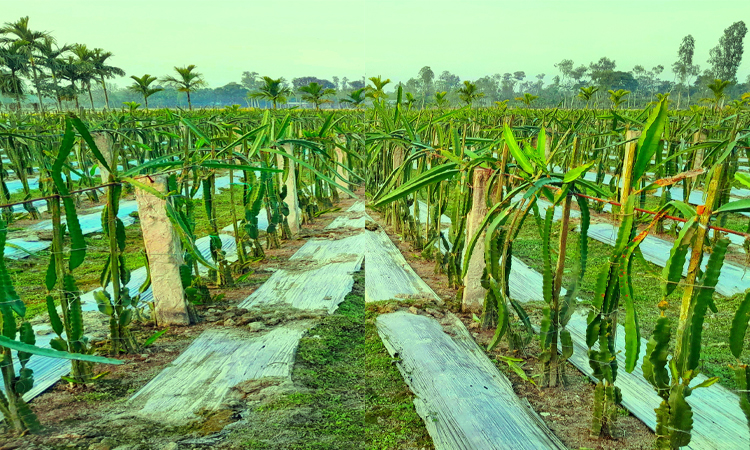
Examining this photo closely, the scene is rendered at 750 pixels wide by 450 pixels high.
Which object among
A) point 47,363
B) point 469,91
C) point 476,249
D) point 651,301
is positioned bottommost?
point 651,301

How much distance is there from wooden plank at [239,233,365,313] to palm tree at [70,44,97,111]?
1.80m

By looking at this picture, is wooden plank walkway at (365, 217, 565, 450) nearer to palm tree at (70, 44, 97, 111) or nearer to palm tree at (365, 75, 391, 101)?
palm tree at (365, 75, 391, 101)

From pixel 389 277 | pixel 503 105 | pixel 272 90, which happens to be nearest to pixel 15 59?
pixel 389 277

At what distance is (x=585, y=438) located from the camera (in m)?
1.21

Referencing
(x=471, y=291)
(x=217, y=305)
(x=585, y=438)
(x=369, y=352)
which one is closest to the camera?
(x=585, y=438)

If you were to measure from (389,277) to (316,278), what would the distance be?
0.43 metres

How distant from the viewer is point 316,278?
2.62m

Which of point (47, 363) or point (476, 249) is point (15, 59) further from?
point (476, 249)

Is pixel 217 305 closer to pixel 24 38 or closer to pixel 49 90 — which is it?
pixel 24 38

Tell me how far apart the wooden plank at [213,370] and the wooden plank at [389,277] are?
41 centimetres

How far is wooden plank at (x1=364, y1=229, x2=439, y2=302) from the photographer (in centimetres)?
221

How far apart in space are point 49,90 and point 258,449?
411cm

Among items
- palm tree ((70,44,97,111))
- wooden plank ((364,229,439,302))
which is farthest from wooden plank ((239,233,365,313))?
palm tree ((70,44,97,111))

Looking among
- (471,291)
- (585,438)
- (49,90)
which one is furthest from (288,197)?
(585,438)
